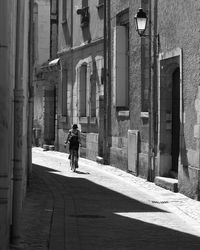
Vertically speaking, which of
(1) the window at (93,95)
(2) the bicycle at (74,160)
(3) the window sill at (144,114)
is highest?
(1) the window at (93,95)

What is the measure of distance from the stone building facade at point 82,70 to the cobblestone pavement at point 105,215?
18.2 ft

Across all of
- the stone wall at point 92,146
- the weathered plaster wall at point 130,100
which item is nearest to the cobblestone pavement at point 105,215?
the weathered plaster wall at point 130,100

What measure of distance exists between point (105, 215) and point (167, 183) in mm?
3913

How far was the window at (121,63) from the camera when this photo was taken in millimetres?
18125

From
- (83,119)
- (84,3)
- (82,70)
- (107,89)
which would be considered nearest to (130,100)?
(107,89)

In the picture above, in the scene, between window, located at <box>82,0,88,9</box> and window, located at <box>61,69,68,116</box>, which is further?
window, located at <box>61,69,68,116</box>

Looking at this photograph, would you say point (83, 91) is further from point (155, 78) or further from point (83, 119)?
point (155, 78)

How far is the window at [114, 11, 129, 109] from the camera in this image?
18125 mm

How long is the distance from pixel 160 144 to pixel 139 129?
183cm

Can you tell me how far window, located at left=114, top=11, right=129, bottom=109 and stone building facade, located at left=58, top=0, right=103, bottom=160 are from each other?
1.94 meters

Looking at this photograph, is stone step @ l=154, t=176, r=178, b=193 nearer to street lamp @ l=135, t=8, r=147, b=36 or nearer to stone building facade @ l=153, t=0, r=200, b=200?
stone building facade @ l=153, t=0, r=200, b=200

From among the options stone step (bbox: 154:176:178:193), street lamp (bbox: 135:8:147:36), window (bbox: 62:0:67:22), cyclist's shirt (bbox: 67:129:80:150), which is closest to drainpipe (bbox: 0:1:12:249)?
stone step (bbox: 154:176:178:193)

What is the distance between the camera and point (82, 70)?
22750 millimetres

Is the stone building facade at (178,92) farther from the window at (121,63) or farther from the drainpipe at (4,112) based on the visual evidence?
the drainpipe at (4,112)
